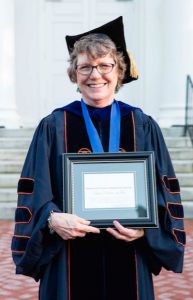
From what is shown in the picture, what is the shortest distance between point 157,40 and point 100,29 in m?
7.36

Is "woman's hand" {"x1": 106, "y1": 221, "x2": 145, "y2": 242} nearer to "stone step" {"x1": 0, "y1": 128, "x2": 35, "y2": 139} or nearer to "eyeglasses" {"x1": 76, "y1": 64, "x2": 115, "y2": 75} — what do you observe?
"eyeglasses" {"x1": 76, "y1": 64, "x2": 115, "y2": 75}

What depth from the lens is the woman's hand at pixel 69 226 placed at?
1.93 metres

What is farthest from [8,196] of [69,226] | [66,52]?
[69,226]

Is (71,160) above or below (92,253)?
above

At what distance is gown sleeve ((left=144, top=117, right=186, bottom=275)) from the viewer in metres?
2.13

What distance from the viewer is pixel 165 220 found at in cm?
216

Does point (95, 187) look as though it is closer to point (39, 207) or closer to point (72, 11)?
point (39, 207)

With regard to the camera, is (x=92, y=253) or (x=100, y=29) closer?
(x=92, y=253)

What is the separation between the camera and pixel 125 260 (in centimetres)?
218

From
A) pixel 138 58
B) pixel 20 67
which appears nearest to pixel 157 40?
pixel 138 58

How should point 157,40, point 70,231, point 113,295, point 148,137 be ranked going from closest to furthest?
point 70,231, point 113,295, point 148,137, point 157,40

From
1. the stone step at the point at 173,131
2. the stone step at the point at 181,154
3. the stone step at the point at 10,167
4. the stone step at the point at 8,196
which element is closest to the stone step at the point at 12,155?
the stone step at the point at 10,167

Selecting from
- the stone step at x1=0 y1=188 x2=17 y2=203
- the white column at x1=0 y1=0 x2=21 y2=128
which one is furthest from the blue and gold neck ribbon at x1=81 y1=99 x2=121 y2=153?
the white column at x1=0 y1=0 x2=21 y2=128

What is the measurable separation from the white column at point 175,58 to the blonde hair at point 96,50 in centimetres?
651
